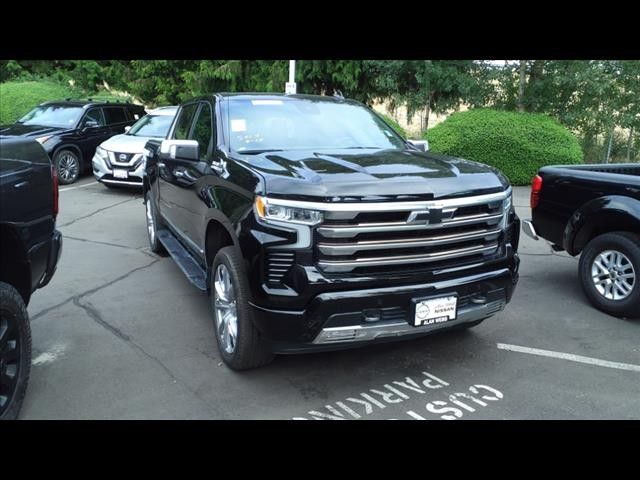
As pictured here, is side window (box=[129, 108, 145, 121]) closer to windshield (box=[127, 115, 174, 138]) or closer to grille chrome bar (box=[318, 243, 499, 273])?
windshield (box=[127, 115, 174, 138])

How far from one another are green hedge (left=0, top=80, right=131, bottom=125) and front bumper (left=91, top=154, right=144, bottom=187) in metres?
11.0

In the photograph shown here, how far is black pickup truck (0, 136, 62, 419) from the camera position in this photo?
3.19 meters

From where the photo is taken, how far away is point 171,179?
5508 millimetres

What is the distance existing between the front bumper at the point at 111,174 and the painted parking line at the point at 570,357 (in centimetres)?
857

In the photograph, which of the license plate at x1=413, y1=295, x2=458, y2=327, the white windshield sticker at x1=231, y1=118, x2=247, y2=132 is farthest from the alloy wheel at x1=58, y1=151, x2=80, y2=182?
the license plate at x1=413, y1=295, x2=458, y2=327

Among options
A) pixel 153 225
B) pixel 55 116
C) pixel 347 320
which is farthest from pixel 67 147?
pixel 347 320

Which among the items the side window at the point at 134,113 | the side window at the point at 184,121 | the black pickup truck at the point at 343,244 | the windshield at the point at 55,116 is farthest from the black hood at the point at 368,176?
the side window at the point at 134,113

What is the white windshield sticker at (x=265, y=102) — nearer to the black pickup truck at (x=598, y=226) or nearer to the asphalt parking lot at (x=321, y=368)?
the asphalt parking lot at (x=321, y=368)

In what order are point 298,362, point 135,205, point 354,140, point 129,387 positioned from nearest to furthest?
1. point 129,387
2. point 298,362
3. point 354,140
4. point 135,205

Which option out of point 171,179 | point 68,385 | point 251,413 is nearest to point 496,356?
point 251,413

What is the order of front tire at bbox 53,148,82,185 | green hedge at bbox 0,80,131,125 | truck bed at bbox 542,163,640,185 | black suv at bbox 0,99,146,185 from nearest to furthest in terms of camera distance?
truck bed at bbox 542,163,640,185 < black suv at bbox 0,99,146,185 < front tire at bbox 53,148,82,185 < green hedge at bbox 0,80,131,125

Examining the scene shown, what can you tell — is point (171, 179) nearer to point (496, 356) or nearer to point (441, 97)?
point (496, 356)

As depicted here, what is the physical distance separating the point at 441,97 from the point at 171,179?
11547mm

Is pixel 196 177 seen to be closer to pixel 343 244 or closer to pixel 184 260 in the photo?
pixel 184 260
